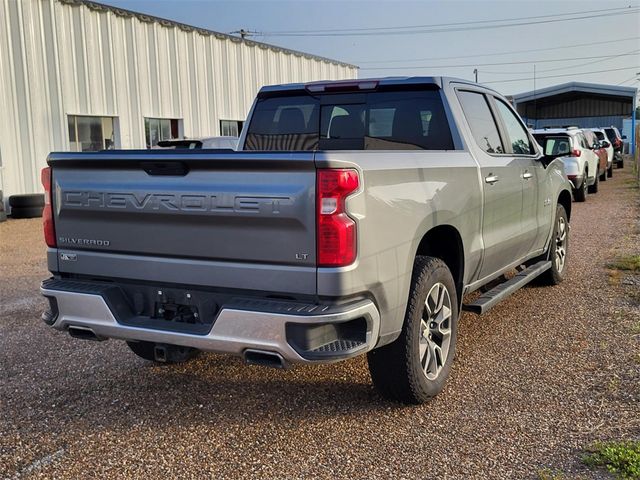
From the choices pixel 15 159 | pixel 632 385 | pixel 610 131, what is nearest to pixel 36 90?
pixel 15 159

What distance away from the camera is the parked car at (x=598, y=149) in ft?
60.8

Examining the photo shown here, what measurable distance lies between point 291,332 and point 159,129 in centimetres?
1835

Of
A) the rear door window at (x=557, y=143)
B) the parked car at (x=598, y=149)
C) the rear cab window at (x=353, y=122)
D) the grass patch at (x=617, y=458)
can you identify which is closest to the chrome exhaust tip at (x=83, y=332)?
the rear cab window at (x=353, y=122)

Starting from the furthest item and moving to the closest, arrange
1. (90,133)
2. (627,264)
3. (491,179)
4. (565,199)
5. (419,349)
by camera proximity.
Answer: (90,133), (627,264), (565,199), (491,179), (419,349)

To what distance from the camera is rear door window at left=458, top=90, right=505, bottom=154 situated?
5047mm

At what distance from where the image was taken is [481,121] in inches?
207

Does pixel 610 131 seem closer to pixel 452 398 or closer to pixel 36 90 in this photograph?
pixel 36 90

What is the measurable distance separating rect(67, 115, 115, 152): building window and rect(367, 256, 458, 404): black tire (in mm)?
14867

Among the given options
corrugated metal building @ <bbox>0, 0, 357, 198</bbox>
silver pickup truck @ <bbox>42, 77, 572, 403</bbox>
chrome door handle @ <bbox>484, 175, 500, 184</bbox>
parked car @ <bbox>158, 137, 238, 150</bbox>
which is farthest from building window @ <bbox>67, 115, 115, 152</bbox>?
chrome door handle @ <bbox>484, 175, 500, 184</bbox>

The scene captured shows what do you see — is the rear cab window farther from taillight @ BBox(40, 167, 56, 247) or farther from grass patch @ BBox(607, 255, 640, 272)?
grass patch @ BBox(607, 255, 640, 272)

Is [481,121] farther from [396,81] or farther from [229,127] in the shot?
[229,127]

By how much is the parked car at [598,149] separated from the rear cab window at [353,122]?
14.6 metres

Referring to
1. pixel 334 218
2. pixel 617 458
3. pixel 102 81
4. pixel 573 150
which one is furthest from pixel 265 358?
pixel 102 81

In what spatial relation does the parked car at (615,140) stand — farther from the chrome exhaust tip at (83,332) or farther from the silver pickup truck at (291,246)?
the chrome exhaust tip at (83,332)
